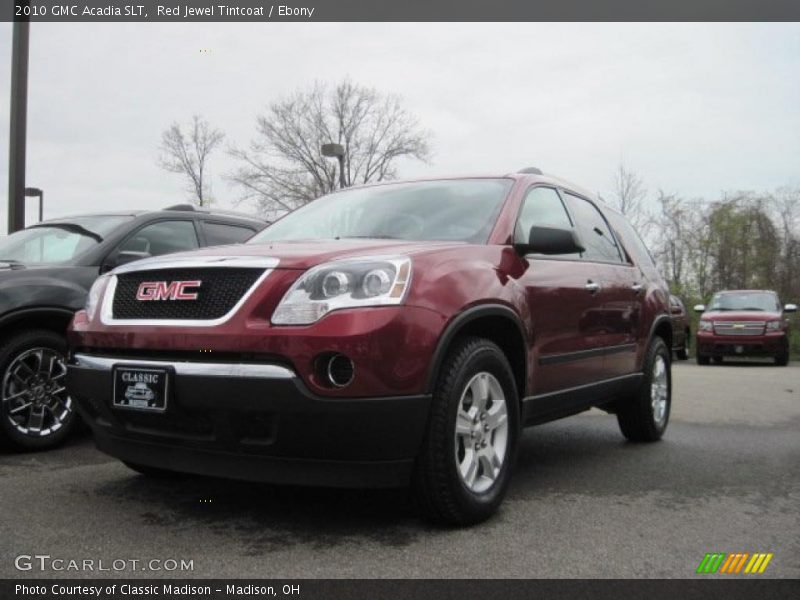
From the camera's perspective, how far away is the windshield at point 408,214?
13.4ft

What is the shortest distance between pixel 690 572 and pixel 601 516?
77cm

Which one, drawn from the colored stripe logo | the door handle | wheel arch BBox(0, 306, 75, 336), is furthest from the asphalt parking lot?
the door handle

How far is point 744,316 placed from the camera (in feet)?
50.6

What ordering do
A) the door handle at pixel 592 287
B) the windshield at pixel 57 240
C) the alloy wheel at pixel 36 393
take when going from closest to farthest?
1. the door handle at pixel 592 287
2. the alloy wheel at pixel 36 393
3. the windshield at pixel 57 240

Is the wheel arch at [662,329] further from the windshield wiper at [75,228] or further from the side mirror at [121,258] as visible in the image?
the windshield wiper at [75,228]

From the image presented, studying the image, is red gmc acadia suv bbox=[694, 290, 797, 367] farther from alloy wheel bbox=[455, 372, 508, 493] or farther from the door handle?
alloy wheel bbox=[455, 372, 508, 493]

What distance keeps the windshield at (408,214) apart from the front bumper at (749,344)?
12.6 meters

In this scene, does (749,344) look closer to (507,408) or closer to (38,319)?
(507,408)

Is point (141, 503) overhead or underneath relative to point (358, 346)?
underneath

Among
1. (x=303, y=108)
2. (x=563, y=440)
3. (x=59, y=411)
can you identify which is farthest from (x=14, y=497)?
(x=303, y=108)

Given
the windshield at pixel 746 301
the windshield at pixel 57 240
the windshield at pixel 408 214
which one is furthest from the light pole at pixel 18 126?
the windshield at pixel 746 301

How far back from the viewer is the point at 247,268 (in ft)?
10.5

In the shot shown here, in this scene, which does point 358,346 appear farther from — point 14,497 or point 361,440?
point 14,497

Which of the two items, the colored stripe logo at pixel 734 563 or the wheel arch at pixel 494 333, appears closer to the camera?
the colored stripe logo at pixel 734 563
